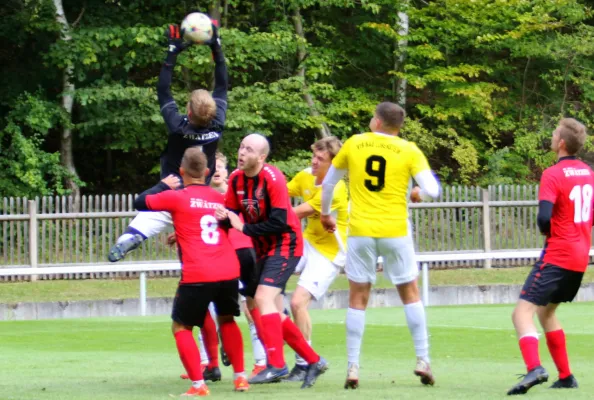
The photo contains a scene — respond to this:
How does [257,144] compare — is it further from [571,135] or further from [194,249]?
[571,135]

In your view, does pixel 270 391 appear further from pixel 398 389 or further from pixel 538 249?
pixel 538 249

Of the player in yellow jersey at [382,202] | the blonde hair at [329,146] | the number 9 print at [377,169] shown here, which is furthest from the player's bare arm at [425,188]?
the blonde hair at [329,146]

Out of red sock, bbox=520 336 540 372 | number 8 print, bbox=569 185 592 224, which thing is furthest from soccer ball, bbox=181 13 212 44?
red sock, bbox=520 336 540 372

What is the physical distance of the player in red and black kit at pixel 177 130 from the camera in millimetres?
9695

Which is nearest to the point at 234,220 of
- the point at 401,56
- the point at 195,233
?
the point at 195,233

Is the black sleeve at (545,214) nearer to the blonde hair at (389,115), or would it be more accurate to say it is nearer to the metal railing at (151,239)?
the blonde hair at (389,115)

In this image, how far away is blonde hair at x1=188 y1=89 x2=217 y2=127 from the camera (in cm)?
965

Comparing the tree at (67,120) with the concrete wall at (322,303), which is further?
the tree at (67,120)

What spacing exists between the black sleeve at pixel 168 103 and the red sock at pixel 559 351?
3.36 m

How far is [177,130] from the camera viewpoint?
974cm

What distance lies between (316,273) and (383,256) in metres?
2.06

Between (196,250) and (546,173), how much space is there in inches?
101

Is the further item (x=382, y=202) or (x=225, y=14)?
(x=225, y=14)

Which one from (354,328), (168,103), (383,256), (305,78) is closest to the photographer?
(383,256)
